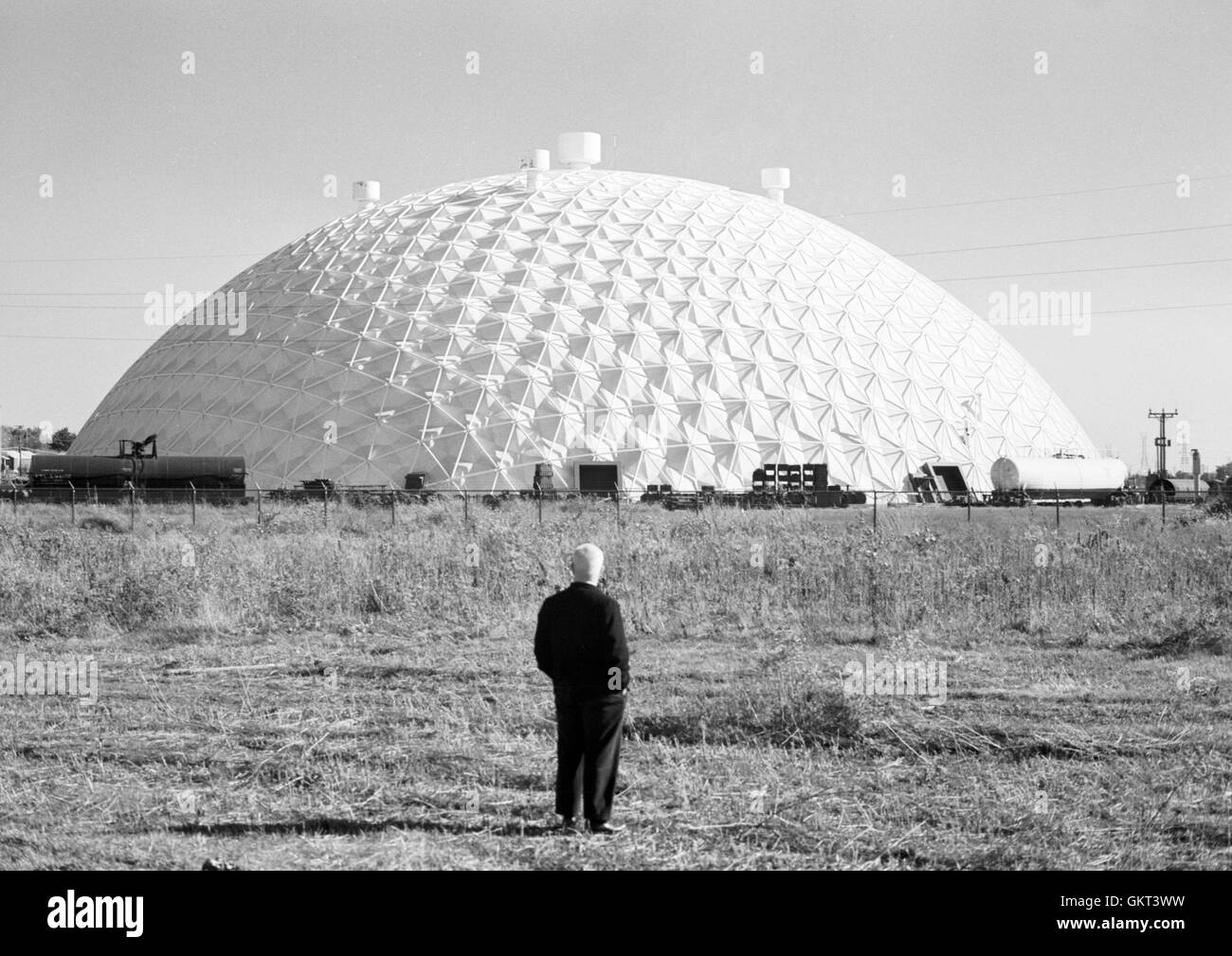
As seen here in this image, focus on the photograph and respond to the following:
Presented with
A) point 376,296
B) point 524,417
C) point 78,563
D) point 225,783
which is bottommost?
point 225,783

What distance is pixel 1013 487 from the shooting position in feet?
138

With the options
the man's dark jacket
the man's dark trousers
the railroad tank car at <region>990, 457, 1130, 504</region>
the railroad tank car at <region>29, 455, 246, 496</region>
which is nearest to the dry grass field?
the man's dark trousers

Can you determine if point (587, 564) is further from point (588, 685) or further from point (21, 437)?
point (21, 437)

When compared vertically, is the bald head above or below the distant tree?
below

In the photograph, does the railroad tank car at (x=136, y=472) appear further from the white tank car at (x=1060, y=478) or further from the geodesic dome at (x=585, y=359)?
the white tank car at (x=1060, y=478)

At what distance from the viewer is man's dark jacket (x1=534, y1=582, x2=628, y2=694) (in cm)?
710

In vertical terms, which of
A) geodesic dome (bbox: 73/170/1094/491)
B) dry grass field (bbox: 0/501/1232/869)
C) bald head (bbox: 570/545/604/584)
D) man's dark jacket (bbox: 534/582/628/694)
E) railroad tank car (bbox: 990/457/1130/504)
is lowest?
dry grass field (bbox: 0/501/1232/869)

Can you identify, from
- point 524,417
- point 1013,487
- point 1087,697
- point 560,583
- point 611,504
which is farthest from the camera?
point 1013,487

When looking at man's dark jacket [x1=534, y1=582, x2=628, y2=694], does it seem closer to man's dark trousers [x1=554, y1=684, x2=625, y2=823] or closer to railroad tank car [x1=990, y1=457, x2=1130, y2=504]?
man's dark trousers [x1=554, y1=684, x2=625, y2=823]

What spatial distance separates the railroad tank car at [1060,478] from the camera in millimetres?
42500
